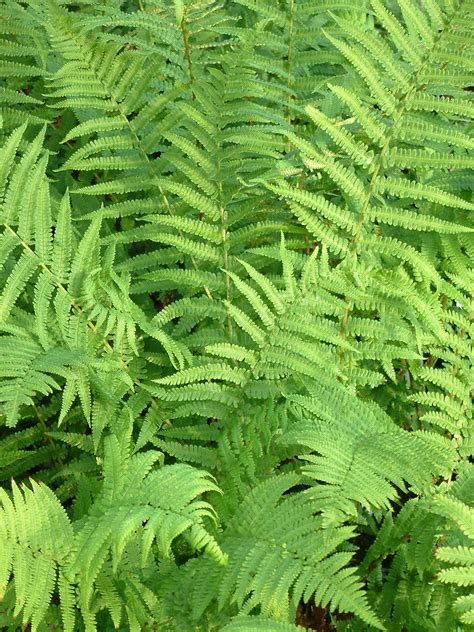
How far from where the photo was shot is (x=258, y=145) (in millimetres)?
1900

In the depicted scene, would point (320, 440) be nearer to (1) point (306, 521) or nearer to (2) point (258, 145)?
(1) point (306, 521)

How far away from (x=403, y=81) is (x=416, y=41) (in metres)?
0.11

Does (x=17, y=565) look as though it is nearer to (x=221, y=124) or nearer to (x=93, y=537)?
(x=93, y=537)

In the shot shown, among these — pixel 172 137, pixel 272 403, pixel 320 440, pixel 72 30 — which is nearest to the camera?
pixel 320 440

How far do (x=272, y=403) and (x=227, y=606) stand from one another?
0.47 m

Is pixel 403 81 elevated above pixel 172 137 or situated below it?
above

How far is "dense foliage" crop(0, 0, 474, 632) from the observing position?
1.40 metres

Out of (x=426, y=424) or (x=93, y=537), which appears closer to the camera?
(x=93, y=537)

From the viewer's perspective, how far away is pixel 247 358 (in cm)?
174

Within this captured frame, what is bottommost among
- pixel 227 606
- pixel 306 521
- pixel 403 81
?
pixel 227 606

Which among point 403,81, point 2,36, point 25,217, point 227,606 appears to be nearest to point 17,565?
point 227,606

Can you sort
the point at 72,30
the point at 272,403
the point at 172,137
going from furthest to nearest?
1. the point at 72,30
2. the point at 172,137
3. the point at 272,403

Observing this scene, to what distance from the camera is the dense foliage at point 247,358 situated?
4.59 ft

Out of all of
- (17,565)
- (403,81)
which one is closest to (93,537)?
(17,565)
